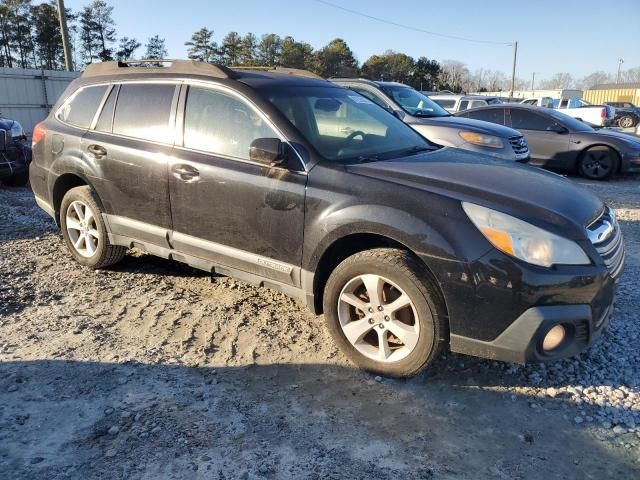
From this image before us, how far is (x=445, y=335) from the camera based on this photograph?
2.98 metres

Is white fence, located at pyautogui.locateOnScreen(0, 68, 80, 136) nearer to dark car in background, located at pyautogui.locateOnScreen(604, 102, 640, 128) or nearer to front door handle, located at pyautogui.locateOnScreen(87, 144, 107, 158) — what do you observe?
front door handle, located at pyautogui.locateOnScreen(87, 144, 107, 158)

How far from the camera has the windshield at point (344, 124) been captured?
3.64 meters

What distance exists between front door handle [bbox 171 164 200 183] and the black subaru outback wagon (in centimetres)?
2

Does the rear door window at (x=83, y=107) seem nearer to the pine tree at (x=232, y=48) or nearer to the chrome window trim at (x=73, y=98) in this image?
the chrome window trim at (x=73, y=98)

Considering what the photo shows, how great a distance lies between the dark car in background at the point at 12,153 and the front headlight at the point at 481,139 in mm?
6979

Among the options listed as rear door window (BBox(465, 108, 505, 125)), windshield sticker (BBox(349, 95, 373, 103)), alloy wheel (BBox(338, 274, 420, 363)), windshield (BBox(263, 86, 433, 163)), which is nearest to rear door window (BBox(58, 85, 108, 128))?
windshield (BBox(263, 86, 433, 163))

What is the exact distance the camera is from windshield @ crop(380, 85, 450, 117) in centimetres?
892

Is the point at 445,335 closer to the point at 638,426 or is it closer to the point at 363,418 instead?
the point at 363,418

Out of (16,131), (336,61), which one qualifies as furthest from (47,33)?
(16,131)

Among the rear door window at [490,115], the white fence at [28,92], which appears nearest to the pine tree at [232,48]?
the white fence at [28,92]

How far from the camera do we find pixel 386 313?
10.2ft

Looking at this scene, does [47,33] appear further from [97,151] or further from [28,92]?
[97,151]

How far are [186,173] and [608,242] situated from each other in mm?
2896

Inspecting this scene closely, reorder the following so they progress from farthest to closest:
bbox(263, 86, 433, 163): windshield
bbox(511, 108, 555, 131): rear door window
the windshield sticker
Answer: bbox(511, 108, 555, 131): rear door window
the windshield sticker
bbox(263, 86, 433, 163): windshield
